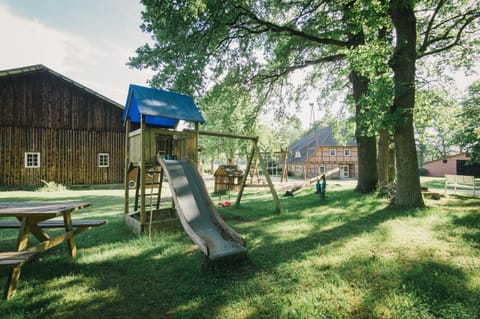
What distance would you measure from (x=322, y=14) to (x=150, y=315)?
1122 centimetres

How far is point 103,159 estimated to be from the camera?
747 inches

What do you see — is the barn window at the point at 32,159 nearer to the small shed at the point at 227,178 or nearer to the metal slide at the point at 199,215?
the small shed at the point at 227,178

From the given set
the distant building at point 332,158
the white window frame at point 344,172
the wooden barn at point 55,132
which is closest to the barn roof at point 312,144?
the distant building at point 332,158

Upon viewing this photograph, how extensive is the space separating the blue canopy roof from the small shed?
8541 millimetres

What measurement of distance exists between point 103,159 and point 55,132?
145 inches

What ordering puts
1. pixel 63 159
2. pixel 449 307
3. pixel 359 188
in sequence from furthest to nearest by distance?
pixel 63 159 → pixel 359 188 → pixel 449 307

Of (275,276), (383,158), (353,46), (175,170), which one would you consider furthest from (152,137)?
(383,158)

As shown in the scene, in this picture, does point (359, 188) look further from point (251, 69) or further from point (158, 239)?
point (158, 239)

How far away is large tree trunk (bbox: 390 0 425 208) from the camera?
736 cm

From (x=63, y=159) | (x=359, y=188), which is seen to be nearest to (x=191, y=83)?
(x=359, y=188)

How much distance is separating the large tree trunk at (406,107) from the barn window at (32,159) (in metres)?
21.9

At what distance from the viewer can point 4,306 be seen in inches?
112

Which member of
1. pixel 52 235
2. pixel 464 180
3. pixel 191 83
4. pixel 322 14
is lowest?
pixel 52 235

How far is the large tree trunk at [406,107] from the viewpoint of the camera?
736 cm
